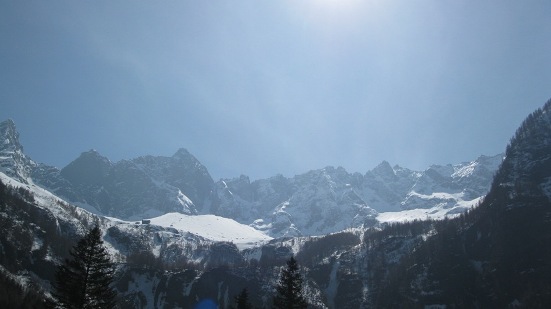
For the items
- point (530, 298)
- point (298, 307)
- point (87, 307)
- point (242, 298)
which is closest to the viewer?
point (87, 307)

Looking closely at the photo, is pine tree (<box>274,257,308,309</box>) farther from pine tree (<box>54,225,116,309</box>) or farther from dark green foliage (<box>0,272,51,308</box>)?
dark green foliage (<box>0,272,51,308</box>)

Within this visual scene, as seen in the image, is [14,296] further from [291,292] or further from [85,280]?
[291,292]

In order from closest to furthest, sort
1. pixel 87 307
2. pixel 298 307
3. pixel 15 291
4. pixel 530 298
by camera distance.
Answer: pixel 87 307 < pixel 298 307 < pixel 15 291 < pixel 530 298

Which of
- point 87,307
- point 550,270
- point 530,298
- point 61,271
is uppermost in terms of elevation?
point 550,270

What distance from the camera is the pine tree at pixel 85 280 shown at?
51.2 meters

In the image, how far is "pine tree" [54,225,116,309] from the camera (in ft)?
168

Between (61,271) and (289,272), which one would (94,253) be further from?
(289,272)

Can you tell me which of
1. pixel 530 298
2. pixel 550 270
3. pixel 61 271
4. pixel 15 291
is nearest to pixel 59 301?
pixel 61 271

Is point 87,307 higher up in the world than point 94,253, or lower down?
lower down

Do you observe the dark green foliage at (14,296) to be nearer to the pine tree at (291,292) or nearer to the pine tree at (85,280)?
the pine tree at (85,280)

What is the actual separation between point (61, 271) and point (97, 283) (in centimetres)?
396

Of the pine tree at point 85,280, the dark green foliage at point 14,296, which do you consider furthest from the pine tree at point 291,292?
the dark green foliage at point 14,296

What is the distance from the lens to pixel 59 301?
5109 cm

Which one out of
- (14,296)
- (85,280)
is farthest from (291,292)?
(14,296)
